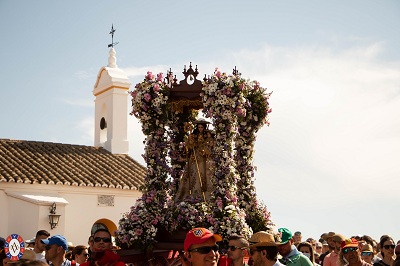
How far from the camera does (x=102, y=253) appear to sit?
8070 millimetres

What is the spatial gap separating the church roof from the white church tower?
976mm

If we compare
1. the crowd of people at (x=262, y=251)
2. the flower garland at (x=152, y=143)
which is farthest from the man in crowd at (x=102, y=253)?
the flower garland at (x=152, y=143)

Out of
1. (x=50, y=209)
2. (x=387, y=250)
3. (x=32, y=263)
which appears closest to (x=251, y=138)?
(x=387, y=250)

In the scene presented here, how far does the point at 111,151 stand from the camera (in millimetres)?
36406

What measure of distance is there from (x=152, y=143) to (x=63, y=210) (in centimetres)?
1521

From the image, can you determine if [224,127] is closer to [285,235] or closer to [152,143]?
[152,143]

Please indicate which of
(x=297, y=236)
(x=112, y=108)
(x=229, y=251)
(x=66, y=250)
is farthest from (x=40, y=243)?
(x=112, y=108)

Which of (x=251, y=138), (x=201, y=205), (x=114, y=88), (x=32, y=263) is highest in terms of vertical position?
(x=114, y=88)

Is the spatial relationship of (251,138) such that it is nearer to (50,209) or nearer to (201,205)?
(201,205)

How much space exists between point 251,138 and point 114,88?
21.6 metres

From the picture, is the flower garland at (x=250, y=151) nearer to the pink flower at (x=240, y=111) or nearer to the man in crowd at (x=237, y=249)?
the pink flower at (x=240, y=111)

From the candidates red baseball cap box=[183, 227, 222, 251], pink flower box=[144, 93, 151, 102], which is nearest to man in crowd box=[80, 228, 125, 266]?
red baseball cap box=[183, 227, 222, 251]

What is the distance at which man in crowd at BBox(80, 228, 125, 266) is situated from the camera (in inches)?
313

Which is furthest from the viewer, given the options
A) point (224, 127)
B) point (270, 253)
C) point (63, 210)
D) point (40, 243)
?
point (63, 210)
